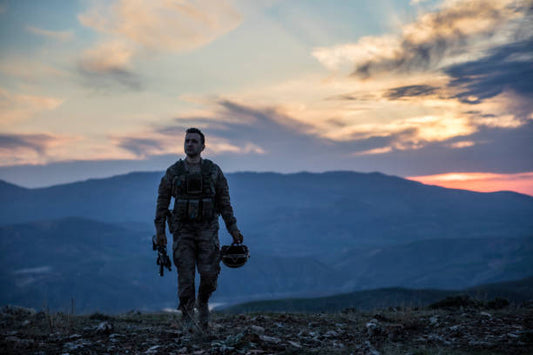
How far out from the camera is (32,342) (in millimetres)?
6973

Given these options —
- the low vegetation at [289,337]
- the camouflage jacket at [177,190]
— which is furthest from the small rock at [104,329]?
the camouflage jacket at [177,190]

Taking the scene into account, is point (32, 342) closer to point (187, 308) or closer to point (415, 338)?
point (187, 308)

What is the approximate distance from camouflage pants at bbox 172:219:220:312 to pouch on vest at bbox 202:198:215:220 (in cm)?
14

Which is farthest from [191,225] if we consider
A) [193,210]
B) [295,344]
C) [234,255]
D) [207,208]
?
[295,344]

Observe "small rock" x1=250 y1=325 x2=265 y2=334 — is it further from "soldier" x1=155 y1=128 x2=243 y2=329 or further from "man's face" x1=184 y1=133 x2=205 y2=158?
"man's face" x1=184 y1=133 x2=205 y2=158

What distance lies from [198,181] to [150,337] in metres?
2.64

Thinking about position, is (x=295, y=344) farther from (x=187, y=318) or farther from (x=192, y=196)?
(x=192, y=196)

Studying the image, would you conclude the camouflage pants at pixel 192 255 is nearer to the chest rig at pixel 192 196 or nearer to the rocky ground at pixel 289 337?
the chest rig at pixel 192 196

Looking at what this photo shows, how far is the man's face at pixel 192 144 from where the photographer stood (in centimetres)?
823

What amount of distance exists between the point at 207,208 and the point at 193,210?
0.24 m

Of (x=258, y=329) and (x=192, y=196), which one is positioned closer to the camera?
(x=192, y=196)

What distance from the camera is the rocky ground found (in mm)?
6418

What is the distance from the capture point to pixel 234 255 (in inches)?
311

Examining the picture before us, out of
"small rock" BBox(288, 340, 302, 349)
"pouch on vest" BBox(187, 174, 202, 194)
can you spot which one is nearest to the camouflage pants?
"pouch on vest" BBox(187, 174, 202, 194)
